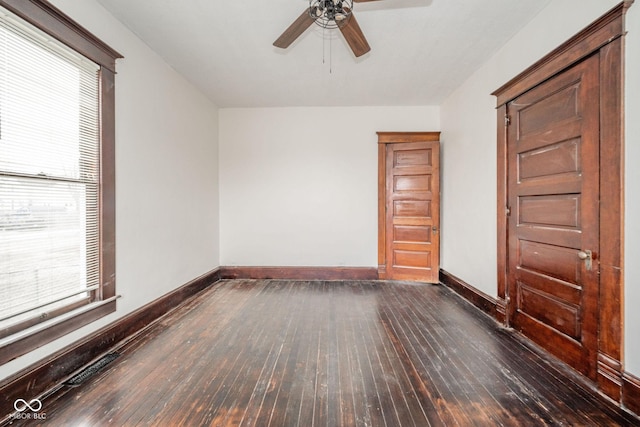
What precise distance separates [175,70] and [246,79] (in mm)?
876

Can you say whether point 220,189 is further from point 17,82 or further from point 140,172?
point 17,82

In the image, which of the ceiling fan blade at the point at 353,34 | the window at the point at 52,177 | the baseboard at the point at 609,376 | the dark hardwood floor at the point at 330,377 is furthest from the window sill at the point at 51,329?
the baseboard at the point at 609,376

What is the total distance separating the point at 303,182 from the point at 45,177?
10.8 ft

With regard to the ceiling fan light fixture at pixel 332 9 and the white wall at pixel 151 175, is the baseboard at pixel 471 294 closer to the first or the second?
the ceiling fan light fixture at pixel 332 9

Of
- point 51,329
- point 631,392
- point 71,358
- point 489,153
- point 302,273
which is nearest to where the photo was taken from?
point 631,392

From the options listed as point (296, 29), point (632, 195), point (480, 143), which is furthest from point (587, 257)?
point (296, 29)

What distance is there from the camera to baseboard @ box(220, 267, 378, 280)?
462cm

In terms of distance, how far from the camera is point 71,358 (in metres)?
2.03

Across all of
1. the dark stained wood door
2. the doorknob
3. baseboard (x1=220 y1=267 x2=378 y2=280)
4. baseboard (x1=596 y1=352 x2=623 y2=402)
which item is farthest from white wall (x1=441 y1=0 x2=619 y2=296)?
baseboard (x1=220 y1=267 x2=378 y2=280)

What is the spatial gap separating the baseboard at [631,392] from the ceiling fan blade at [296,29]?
10.5 feet

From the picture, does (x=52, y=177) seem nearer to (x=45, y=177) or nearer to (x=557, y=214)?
(x=45, y=177)

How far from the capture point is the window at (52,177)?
5.66 ft

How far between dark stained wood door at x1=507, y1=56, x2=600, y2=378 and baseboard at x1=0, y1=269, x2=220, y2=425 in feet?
12.5

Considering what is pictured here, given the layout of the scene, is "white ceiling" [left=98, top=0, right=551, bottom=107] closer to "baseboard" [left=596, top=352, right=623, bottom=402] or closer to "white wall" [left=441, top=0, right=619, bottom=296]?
"white wall" [left=441, top=0, right=619, bottom=296]
